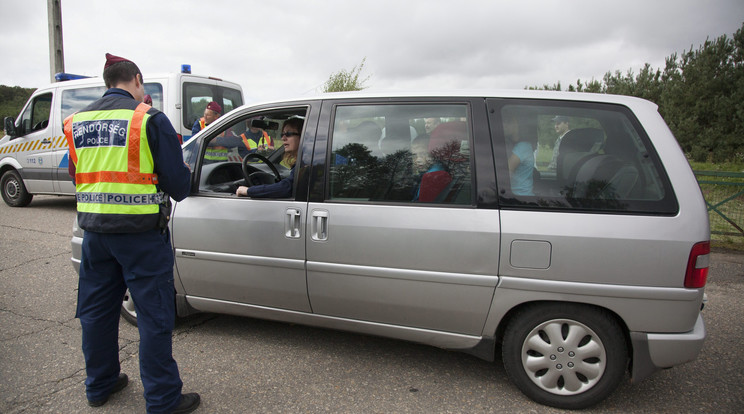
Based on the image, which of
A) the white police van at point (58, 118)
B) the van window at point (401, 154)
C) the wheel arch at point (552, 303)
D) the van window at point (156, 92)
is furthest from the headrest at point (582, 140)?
the van window at point (156, 92)

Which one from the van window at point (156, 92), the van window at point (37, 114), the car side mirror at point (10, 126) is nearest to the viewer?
Result: the van window at point (156, 92)

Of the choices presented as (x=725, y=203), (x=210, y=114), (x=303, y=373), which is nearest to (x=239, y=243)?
(x=303, y=373)

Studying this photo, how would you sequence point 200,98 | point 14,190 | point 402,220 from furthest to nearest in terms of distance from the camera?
point 14,190 < point 200,98 < point 402,220

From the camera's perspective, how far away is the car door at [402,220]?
2.51 m

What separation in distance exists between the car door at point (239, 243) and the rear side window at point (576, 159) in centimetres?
125

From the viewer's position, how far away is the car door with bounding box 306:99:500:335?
251 cm

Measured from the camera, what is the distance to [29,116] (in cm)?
806

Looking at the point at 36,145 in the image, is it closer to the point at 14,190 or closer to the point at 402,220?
the point at 14,190

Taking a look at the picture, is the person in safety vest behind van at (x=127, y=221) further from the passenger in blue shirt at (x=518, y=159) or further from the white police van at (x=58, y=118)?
the white police van at (x=58, y=118)

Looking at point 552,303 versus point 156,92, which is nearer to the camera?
point 552,303

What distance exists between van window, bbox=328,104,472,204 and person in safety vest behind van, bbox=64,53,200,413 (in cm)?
94

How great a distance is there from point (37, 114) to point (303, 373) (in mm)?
8062

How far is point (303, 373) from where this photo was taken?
111 inches

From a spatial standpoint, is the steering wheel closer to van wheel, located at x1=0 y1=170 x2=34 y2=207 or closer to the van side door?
the van side door
